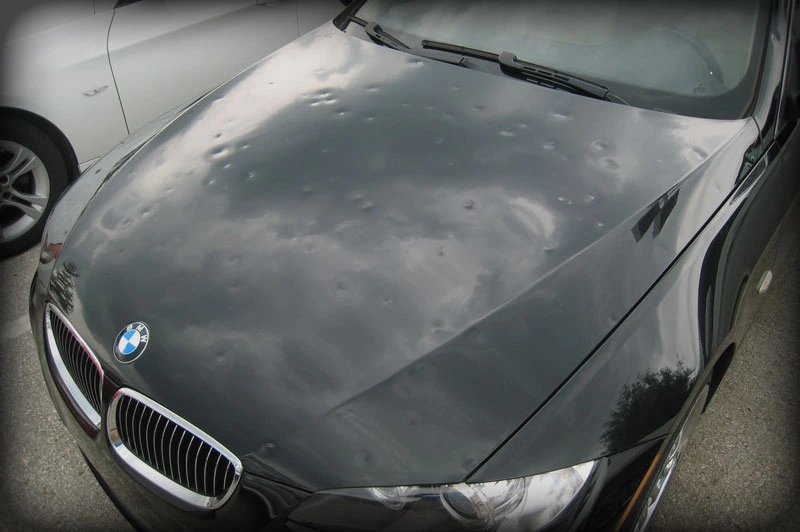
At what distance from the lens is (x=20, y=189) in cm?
320

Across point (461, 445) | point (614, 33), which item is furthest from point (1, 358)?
point (614, 33)

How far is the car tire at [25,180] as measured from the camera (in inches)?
120

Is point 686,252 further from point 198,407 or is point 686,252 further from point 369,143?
point 198,407

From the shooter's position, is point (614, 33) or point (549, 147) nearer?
point (549, 147)

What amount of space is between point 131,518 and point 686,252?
151cm

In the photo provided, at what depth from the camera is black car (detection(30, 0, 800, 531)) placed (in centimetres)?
138

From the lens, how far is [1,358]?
8.75 ft

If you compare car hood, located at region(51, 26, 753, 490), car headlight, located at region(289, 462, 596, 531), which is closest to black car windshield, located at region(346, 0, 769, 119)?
car hood, located at region(51, 26, 753, 490)

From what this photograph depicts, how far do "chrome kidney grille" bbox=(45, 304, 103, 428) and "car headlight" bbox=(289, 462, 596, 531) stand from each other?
2.25ft

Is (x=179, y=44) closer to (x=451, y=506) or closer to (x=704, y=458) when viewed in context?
(x=451, y=506)

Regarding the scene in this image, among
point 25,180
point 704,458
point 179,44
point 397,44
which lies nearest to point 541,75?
point 397,44

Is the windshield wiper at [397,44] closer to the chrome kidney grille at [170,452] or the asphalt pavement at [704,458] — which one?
the asphalt pavement at [704,458]

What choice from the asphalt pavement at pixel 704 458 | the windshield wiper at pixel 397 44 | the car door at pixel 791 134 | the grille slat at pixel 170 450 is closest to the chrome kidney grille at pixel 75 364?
the grille slat at pixel 170 450

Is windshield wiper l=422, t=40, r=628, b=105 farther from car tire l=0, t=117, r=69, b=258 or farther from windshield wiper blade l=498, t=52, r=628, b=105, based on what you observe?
car tire l=0, t=117, r=69, b=258
